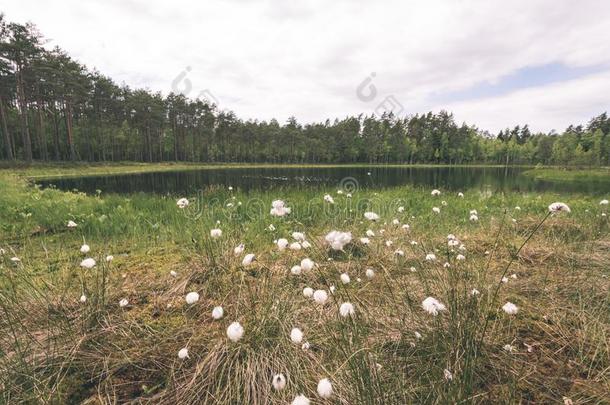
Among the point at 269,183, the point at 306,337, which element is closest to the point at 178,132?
the point at 269,183

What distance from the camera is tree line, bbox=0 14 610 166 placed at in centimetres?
3394

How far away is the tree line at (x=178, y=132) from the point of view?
33938 mm

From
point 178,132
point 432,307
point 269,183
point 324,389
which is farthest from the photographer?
point 178,132

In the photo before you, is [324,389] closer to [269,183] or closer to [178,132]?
[269,183]

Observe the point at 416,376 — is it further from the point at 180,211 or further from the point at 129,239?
the point at 180,211

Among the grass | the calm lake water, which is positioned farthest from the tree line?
the grass

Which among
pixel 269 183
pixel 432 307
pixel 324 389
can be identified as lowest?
pixel 269 183

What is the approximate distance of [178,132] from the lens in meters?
64.1

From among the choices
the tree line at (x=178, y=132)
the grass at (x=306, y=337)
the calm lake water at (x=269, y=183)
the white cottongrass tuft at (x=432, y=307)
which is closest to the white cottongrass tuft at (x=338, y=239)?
the grass at (x=306, y=337)

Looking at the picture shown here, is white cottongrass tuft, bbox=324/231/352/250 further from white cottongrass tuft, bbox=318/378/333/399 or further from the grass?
white cottongrass tuft, bbox=318/378/333/399

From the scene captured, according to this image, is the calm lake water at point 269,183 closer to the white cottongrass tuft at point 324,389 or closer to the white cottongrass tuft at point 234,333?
the white cottongrass tuft at point 234,333

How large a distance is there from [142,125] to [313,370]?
63549 millimetres

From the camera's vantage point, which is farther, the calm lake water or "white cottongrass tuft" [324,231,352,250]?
the calm lake water

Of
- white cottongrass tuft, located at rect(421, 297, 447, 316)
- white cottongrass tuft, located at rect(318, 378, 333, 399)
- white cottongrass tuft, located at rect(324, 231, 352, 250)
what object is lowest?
white cottongrass tuft, located at rect(318, 378, 333, 399)
